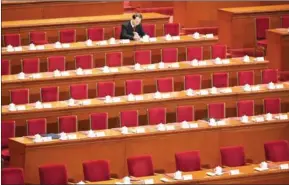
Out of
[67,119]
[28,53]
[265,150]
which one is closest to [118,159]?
[67,119]

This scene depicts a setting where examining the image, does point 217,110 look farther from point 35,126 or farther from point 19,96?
point 19,96

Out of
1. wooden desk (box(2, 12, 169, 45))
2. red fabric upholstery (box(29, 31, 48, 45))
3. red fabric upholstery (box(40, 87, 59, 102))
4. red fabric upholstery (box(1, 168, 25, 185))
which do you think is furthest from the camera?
wooden desk (box(2, 12, 169, 45))

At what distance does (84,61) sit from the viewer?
13.0 m

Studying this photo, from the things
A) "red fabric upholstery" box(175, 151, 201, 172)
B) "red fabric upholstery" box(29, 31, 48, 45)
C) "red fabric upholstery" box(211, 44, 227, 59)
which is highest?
"red fabric upholstery" box(29, 31, 48, 45)

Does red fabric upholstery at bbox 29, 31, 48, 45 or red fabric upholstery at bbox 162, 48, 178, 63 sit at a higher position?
red fabric upholstery at bbox 29, 31, 48, 45

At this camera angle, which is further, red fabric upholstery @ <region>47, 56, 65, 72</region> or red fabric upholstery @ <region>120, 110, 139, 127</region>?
red fabric upholstery @ <region>47, 56, 65, 72</region>

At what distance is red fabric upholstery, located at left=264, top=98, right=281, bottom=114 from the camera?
39.7ft

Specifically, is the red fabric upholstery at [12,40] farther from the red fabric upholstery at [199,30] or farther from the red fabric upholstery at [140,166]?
the red fabric upholstery at [140,166]

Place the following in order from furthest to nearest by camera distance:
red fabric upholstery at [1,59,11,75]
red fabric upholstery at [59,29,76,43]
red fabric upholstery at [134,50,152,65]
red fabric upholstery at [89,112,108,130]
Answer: red fabric upholstery at [59,29,76,43], red fabric upholstery at [134,50,152,65], red fabric upholstery at [1,59,11,75], red fabric upholstery at [89,112,108,130]

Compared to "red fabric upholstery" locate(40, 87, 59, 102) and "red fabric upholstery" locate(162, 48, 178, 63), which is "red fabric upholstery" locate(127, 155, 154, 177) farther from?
"red fabric upholstery" locate(162, 48, 178, 63)

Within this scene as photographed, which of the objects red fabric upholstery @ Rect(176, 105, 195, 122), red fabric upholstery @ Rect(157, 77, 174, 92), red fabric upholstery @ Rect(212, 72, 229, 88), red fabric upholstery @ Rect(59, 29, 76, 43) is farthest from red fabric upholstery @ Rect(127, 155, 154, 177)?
red fabric upholstery @ Rect(59, 29, 76, 43)

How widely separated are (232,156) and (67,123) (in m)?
2.08

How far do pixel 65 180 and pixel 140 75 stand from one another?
3.58 m

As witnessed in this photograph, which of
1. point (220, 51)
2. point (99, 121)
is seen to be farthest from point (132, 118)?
point (220, 51)
